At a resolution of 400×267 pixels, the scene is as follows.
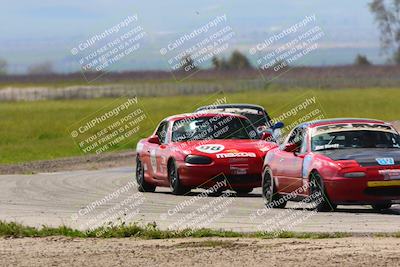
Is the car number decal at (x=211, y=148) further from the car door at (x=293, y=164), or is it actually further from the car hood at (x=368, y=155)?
the car hood at (x=368, y=155)

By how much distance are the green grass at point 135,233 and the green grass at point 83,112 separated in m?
24.8

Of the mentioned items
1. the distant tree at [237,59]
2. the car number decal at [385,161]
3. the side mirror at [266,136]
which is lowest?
the distant tree at [237,59]

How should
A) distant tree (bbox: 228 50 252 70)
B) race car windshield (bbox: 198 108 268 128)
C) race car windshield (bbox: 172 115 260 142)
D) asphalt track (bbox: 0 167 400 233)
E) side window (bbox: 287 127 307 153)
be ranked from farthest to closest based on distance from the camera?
distant tree (bbox: 228 50 252 70) → race car windshield (bbox: 198 108 268 128) → race car windshield (bbox: 172 115 260 142) → side window (bbox: 287 127 307 153) → asphalt track (bbox: 0 167 400 233)

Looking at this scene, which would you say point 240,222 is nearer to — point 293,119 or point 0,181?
point 0,181

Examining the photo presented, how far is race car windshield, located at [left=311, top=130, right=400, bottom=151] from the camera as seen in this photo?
17859 mm

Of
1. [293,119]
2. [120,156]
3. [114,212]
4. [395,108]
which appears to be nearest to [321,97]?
[395,108]

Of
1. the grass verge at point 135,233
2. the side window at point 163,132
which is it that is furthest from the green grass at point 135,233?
the side window at point 163,132

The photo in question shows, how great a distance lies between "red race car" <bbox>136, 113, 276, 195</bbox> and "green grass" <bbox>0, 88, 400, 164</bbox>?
56.4 ft

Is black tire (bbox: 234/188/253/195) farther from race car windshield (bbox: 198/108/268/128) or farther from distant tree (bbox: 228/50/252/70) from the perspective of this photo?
A: distant tree (bbox: 228/50/252/70)

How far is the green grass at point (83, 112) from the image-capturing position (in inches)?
1812

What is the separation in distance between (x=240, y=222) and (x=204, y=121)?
6838 millimetres

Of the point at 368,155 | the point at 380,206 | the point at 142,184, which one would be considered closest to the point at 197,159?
the point at 142,184

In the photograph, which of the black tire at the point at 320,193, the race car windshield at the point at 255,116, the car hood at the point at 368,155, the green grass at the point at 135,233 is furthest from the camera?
the race car windshield at the point at 255,116

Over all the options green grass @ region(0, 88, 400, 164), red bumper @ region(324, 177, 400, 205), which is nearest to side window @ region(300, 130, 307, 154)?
red bumper @ region(324, 177, 400, 205)
